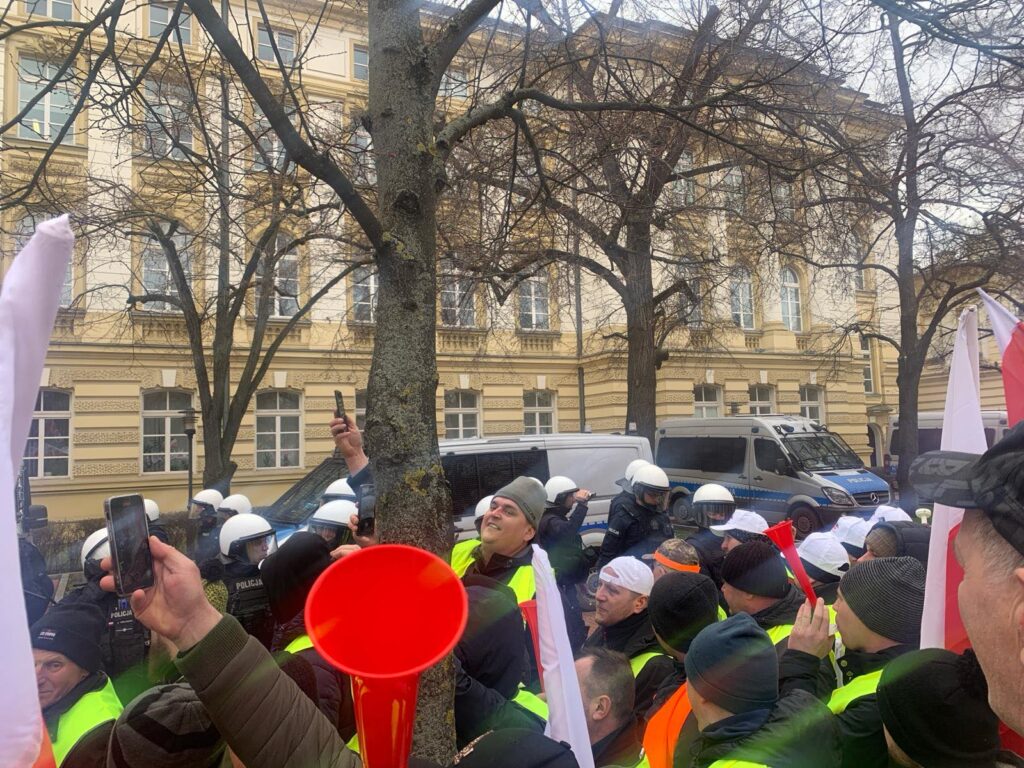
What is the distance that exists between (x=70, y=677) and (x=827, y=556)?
3.45 meters

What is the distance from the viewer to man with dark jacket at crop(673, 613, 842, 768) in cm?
180

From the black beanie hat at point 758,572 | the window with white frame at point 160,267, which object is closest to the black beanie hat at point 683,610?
the black beanie hat at point 758,572

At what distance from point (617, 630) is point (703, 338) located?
13947 mm

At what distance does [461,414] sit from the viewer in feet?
73.2

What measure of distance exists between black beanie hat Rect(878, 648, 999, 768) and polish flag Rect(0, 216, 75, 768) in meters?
1.76

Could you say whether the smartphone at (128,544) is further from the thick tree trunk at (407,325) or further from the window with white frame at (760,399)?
the window with white frame at (760,399)

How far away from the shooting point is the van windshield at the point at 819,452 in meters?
14.5

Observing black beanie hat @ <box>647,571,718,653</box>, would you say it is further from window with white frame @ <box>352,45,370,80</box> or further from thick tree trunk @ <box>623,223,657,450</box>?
window with white frame @ <box>352,45,370,80</box>

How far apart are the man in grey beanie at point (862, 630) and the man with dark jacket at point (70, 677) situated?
228cm

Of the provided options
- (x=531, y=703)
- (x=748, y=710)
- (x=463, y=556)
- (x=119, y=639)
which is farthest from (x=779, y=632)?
(x=119, y=639)

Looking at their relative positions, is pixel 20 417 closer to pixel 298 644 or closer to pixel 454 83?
pixel 298 644

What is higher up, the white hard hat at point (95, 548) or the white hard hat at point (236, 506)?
the white hard hat at point (95, 548)

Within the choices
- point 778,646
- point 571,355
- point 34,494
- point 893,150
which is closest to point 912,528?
point 778,646

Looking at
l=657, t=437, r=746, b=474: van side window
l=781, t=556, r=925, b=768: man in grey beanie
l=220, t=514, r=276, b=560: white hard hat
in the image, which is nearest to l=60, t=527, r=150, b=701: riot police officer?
l=220, t=514, r=276, b=560: white hard hat
